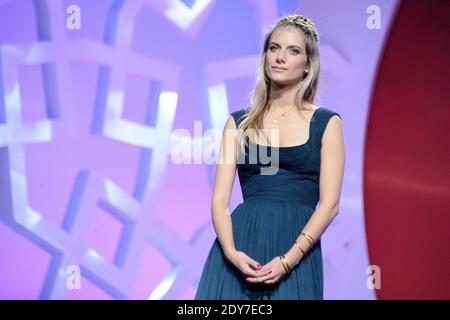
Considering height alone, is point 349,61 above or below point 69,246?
above

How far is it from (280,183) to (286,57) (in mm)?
339

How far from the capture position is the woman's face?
2006 millimetres

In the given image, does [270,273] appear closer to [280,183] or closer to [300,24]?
[280,183]

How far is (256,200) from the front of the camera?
6.55 ft

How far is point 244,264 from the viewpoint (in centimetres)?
186

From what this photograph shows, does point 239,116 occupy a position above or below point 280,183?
above

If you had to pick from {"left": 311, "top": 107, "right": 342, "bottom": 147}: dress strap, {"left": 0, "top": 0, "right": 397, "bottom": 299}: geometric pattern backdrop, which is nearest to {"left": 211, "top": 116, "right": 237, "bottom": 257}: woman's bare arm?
{"left": 311, "top": 107, "right": 342, "bottom": 147}: dress strap

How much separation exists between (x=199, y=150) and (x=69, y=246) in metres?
0.65

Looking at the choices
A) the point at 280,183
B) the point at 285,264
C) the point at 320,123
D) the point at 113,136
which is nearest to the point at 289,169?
the point at 280,183

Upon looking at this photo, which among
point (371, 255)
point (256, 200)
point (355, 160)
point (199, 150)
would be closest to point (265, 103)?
point (256, 200)

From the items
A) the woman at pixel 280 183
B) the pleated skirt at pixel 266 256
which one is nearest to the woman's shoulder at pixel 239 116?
the woman at pixel 280 183

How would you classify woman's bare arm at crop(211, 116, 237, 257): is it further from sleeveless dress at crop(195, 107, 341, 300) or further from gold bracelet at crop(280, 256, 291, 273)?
gold bracelet at crop(280, 256, 291, 273)

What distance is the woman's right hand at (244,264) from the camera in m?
1.85
